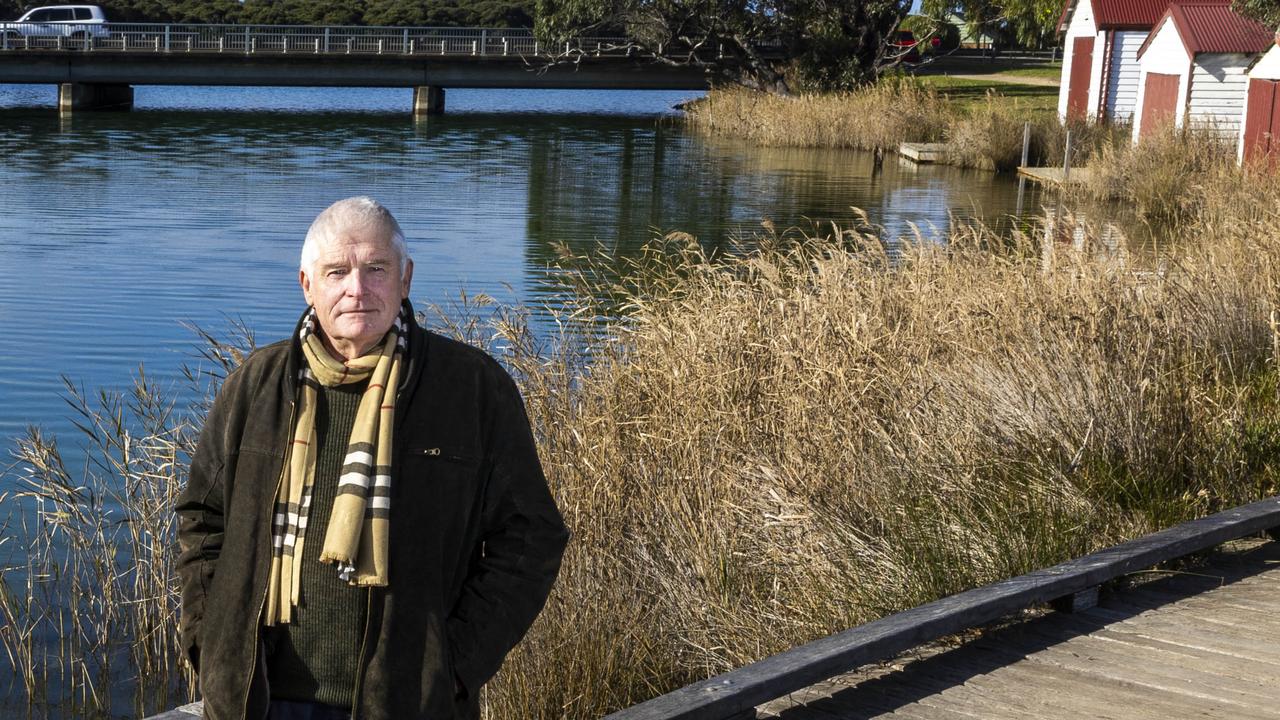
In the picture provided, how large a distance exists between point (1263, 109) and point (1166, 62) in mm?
7466

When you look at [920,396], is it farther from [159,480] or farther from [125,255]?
[125,255]

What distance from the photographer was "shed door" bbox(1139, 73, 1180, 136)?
30750mm

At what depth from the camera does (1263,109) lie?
24375 mm

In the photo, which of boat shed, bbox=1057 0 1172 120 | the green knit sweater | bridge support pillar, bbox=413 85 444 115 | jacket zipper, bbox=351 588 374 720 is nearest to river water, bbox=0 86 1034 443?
bridge support pillar, bbox=413 85 444 115

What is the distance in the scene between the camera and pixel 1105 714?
15.6ft

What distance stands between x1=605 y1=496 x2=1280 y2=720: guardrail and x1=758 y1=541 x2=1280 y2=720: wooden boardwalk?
0.10 metres

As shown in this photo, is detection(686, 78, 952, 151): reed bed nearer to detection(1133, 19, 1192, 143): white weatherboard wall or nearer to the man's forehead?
detection(1133, 19, 1192, 143): white weatherboard wall

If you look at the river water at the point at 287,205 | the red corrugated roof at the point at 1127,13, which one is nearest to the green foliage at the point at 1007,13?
the river water at the point at 287,205

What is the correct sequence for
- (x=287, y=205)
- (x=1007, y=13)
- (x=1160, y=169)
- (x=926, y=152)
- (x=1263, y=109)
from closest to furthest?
(x=1160, y=169), (x=1263, y=109), (x=287, y=205), (x=926, y=152), (x=1007, y=13)

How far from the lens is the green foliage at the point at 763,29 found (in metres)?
46.1

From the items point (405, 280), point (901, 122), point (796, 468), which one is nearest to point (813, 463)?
point (796, 468)

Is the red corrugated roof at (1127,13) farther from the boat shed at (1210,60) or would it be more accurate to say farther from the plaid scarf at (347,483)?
the plaid scarf at (347,483)

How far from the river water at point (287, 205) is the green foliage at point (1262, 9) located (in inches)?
188

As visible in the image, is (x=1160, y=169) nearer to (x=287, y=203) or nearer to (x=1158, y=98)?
(x=1158, y=98)
